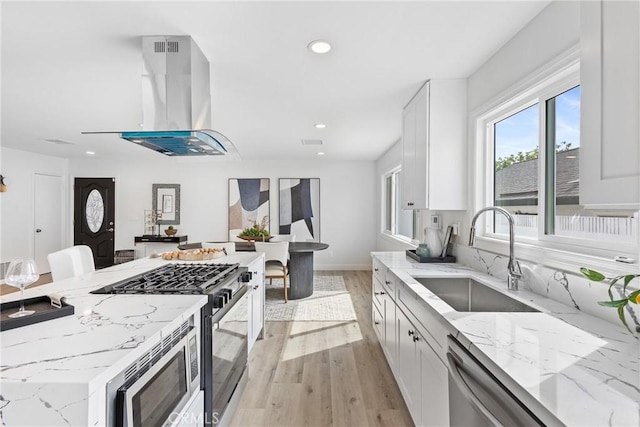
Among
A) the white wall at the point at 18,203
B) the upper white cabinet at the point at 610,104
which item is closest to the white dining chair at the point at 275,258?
the upper white cabinet at the point at 610,104

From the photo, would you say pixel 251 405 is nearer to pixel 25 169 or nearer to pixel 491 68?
pixel 491 68

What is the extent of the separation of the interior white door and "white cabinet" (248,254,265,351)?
562 centimetres

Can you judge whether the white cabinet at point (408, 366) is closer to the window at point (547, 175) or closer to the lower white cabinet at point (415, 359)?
the lower white cabinet at point (415, 359)

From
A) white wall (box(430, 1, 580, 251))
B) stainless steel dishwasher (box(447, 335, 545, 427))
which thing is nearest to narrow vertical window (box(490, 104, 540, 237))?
white wall (box(430, 1, 580, 251))

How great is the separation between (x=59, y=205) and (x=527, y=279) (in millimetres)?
8304

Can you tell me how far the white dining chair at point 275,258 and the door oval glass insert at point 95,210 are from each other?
4.63 meters

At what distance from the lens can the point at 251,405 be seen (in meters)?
2.25

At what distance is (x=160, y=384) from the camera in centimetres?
119

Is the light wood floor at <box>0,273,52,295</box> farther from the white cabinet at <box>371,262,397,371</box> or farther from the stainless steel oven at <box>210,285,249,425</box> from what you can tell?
the white cabinet at <box>371,262,397,371</box>

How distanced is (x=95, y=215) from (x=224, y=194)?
2.79m

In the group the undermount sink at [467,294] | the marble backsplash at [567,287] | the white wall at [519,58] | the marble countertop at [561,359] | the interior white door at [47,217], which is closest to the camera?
the marble countertop at [561,359]

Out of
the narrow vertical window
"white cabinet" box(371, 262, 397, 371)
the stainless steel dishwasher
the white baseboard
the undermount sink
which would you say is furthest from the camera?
the white baseboard

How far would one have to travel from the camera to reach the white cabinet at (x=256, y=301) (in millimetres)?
2766

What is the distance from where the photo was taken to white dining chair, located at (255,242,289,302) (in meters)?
4.51
